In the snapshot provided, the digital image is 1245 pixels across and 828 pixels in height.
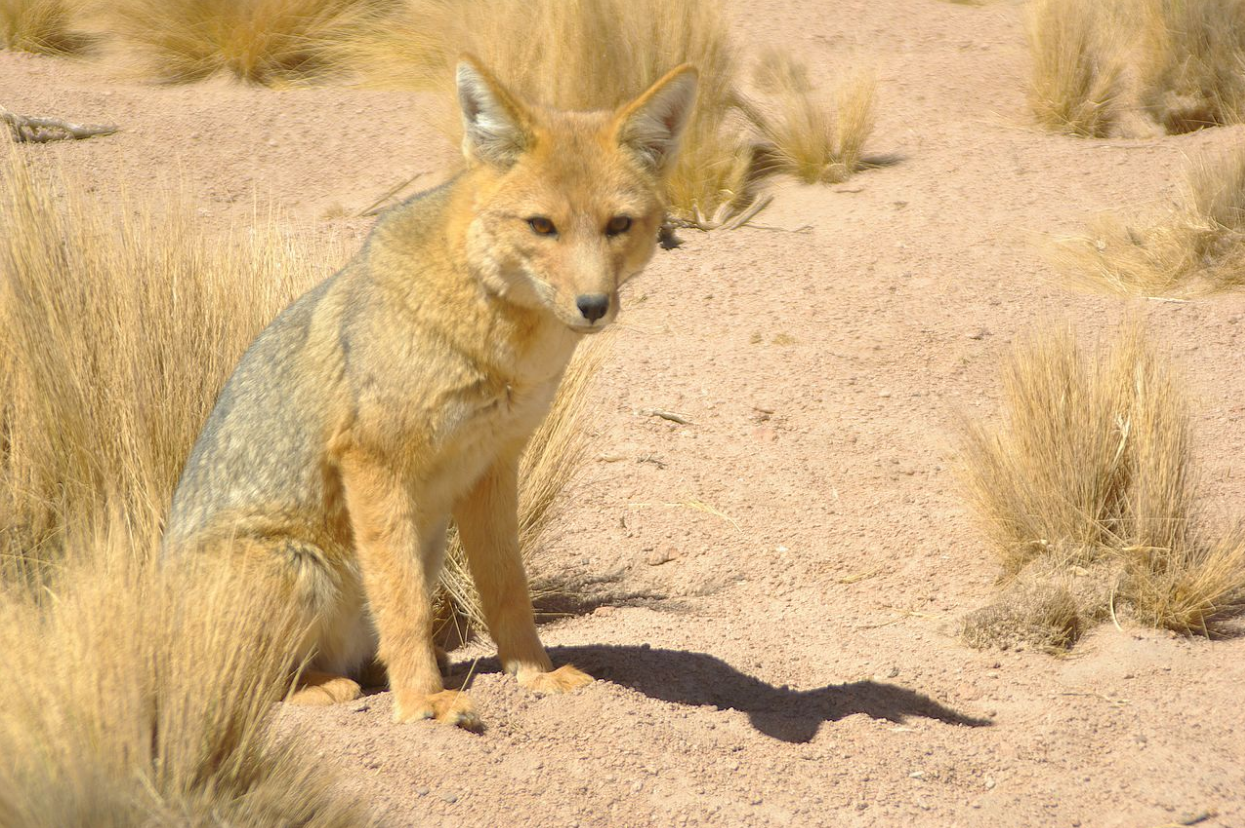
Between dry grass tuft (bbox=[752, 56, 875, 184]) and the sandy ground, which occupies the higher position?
dry grass tuft (bbox=[752, 56, 875, 184])

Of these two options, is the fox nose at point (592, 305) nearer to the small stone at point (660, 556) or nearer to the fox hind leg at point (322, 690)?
the fox hind leg at point (322, 690)

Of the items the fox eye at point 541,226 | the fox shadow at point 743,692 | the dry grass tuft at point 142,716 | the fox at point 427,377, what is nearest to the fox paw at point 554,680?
the fox at point 427,377

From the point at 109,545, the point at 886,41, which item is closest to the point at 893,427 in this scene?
the point at 109,545

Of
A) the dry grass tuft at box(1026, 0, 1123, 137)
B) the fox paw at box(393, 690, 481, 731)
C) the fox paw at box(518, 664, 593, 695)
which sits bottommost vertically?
the fox paw at box(518, 664, 593, 695)

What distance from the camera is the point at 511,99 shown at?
10.9 ft

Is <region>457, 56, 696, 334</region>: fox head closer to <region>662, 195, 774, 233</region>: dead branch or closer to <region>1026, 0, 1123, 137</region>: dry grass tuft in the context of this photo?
<region>662, 195, 774, 233</region>: dead branch

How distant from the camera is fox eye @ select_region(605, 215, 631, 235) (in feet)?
10.9

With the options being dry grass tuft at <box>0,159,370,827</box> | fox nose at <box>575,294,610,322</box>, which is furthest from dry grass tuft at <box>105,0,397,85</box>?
fox nose at <box>575,294,610,322</box>

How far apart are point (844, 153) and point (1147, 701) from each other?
6.08 m

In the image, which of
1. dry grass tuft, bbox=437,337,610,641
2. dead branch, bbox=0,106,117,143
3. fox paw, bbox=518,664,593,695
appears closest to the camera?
fox paw, bbox=518,664,593,695

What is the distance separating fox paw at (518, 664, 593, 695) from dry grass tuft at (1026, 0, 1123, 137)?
7710 millimetres

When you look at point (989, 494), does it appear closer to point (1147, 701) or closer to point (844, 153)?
point (1147, 701)

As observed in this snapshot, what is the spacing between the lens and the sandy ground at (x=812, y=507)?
314 cm

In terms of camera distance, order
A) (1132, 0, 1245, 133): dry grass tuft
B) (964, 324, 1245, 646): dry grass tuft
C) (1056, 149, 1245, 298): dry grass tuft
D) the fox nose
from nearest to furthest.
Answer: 1. the fox nose
2. (964, 324, 1245, 646): dry grass tuft
3. (1056, 149, 1245, 298): dry grass tuft
4. (1132, 0, 1245, 133): dry grass tuft
